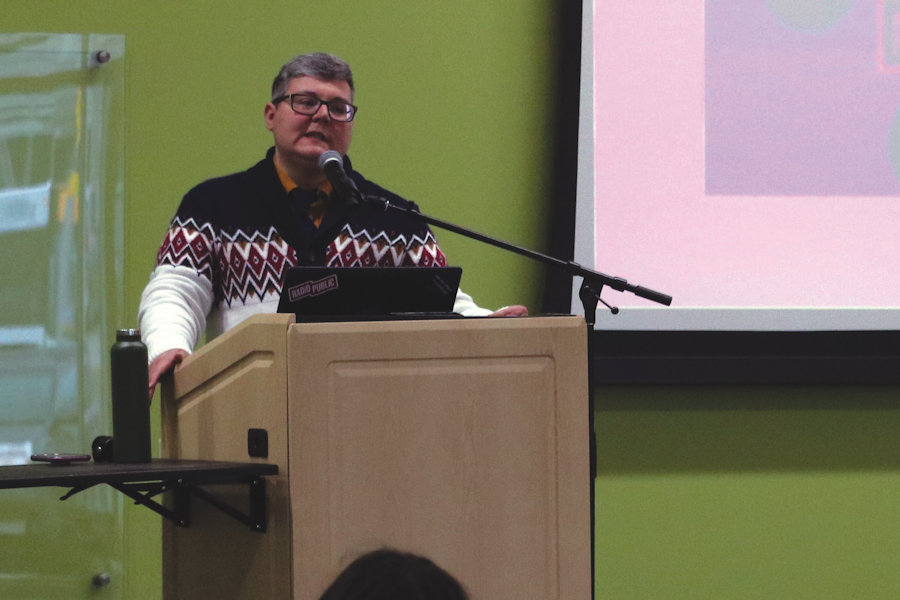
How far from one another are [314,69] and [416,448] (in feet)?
2.95

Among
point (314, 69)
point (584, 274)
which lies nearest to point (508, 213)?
point (314, 69)

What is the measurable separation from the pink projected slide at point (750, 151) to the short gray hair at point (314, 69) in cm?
96

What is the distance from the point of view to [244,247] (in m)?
2.05

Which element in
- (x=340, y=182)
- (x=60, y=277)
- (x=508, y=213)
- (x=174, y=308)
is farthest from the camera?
(x=508, y=213)

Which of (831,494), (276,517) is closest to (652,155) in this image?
(831,494)

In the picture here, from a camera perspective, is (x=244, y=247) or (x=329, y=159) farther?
(x=244, y=247)

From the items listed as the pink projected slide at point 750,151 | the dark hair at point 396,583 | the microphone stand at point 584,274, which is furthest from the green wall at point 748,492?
the dark hair at point 396,583

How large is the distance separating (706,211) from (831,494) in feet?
2.67

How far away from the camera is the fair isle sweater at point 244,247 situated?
80.0 inches

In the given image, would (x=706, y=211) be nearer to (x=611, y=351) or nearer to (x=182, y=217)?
(x=611, y=351)

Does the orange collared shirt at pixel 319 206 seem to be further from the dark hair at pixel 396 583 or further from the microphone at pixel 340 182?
the dark hair at pixel 396 583

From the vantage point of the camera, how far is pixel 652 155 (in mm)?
2934

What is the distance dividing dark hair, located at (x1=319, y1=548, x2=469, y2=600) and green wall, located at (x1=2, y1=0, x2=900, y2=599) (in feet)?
6.70

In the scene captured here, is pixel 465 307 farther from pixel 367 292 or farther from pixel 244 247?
pixel 367 292
